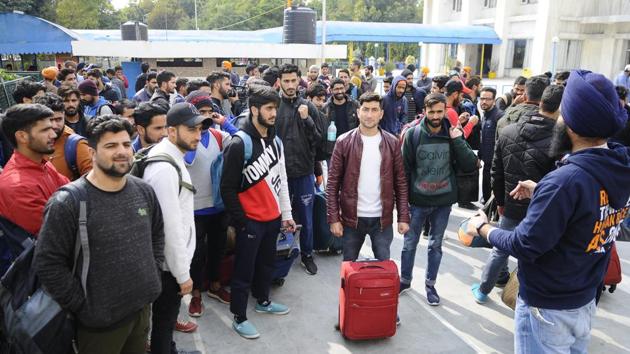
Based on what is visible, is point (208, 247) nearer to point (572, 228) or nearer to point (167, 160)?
point (167, 160)

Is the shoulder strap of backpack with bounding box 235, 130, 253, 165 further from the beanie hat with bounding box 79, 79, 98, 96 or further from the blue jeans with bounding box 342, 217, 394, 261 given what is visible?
the beanie hat with bounding box 79, 79, 98, 96

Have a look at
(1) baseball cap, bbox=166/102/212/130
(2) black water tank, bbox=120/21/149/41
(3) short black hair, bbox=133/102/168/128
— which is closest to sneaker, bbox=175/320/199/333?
(3) short black hair, bbox=133/102/168/128

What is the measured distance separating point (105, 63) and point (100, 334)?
2490 centimetres

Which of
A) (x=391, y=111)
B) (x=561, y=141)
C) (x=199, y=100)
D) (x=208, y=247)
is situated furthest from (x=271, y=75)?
(x=561, y=141)

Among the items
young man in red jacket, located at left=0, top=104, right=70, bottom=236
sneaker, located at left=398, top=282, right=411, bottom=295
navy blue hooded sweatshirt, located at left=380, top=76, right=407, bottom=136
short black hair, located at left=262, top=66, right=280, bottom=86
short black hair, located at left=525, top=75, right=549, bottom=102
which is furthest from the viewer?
navy blue hooded sweatshirt, located at left=380, top=76, right=407, bottom=136

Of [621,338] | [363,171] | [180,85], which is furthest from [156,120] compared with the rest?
[621,338]

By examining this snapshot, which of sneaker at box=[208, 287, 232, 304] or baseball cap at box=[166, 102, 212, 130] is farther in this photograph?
sneaker at box=[208, 287, 232, 304]

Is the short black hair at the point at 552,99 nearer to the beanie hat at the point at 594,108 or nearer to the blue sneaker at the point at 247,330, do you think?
the beanie hat at the point at 594,108

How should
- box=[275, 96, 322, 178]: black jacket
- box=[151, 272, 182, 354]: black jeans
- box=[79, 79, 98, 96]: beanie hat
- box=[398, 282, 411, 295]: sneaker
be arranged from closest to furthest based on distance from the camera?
box=[151, 272, 182, 354]: black jeans → box=[398, 282, 411, 295]: sneaker → box=[275, 96, 322, 178]: black jacket → box=[79, 79, 98, 96]: beanie hat

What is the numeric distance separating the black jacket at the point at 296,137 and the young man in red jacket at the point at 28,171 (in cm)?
235

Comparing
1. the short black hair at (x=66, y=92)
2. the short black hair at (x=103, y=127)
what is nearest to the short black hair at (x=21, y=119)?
the short black hair at (x=103, y=127)

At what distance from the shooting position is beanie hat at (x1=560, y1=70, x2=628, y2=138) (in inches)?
83.4

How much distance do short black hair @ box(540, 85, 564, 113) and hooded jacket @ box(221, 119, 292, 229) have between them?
7.32 ft

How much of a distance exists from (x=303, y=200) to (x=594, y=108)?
3.27 m
